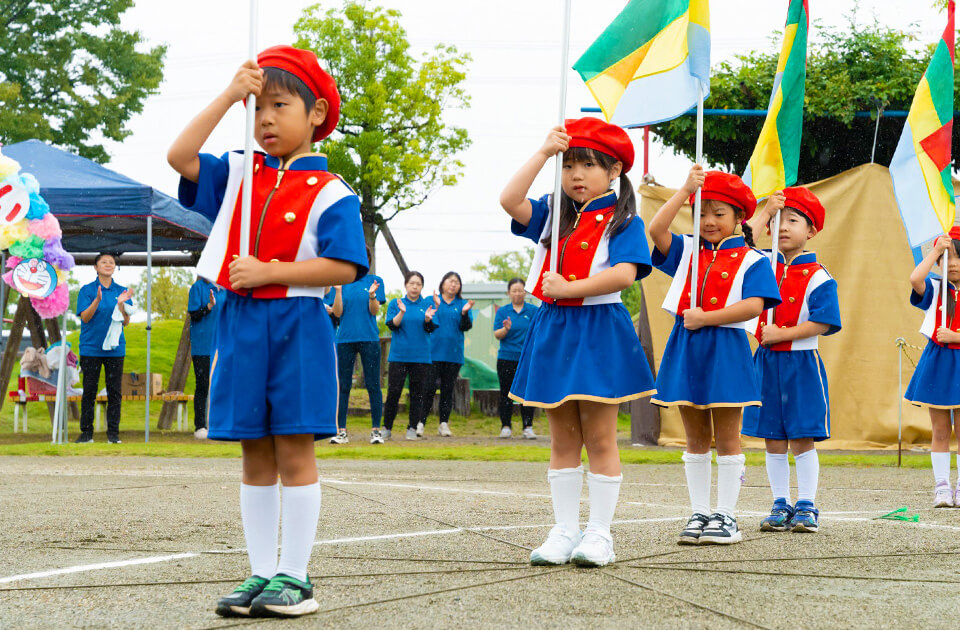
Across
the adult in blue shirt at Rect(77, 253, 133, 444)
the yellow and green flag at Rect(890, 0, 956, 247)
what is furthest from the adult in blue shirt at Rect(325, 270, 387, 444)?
the yellow and green flag at Rect(890, 0, 956, 247)

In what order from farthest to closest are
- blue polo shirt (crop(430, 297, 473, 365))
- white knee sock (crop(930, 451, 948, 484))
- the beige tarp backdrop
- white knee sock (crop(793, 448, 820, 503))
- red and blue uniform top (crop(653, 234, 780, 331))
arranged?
blue polo shirt (crop(430, 297, 473, 365)), the beige tarp backdrop, white knee sock (crop(930, 451, 948, 484)), white knee sock (crop(793, 448, 820, 503)), red and blue uniform top (crop(653, 234, 780, 331))

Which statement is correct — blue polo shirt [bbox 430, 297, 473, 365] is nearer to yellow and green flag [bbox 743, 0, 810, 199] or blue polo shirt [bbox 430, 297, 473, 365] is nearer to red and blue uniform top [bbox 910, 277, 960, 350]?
red and blue uniform top [bbox 910, 277, 960, 350]

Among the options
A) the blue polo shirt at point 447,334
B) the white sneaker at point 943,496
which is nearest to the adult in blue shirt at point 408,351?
the blue polo shirt at point 447,334

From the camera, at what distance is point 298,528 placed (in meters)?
3.00

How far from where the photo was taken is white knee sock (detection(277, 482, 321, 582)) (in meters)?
2.97

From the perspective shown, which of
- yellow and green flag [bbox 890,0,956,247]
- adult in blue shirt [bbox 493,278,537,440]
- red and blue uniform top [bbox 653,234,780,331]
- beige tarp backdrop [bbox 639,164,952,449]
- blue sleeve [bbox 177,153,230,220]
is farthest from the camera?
adult in blue shirt [bbox 493,278,537,440]

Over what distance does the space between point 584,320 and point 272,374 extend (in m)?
1.38

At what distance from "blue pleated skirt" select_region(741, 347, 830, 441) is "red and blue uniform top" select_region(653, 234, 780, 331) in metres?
0.58

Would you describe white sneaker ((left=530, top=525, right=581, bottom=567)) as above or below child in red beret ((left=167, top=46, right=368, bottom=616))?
below

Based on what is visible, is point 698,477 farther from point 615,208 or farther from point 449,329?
point 449,329

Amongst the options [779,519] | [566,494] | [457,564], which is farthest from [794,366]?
[457,564]

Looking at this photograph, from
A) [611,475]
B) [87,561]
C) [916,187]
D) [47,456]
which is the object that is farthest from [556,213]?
[47,456]

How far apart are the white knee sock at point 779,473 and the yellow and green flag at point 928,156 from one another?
8.02ft

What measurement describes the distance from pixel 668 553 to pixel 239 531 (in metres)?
1.85
